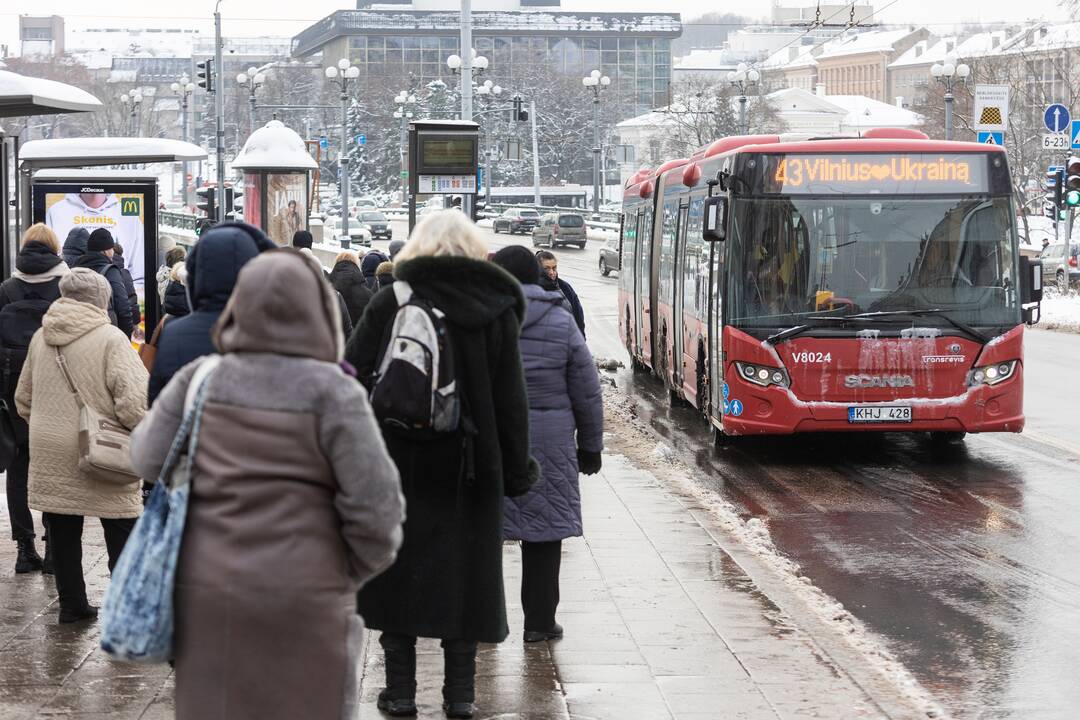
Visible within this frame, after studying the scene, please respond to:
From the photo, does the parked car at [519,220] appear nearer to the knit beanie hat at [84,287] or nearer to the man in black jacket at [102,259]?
the man in black jacket at [102,259]

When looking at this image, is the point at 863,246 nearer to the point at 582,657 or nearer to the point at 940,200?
the point at 940,200

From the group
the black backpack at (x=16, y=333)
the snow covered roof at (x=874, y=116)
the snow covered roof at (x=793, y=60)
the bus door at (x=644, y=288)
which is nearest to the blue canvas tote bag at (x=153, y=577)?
the black backpack at (x=16, y=333)

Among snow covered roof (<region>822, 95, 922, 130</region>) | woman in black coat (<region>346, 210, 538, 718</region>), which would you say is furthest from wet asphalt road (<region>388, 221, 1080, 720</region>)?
snow covered roof (<region>822, 95, 922, 130</region>)

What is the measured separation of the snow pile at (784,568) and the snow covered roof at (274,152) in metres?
13.4

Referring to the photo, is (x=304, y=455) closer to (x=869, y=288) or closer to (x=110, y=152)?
(x=869, y=288)

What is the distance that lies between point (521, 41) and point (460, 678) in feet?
488

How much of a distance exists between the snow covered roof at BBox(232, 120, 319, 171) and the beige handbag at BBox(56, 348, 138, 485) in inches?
828

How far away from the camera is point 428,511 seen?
18.8 feet

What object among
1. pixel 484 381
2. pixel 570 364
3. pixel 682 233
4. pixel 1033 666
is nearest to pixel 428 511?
pixel 484 381

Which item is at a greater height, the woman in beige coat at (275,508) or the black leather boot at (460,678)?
the woman in beige coat at (275,508)

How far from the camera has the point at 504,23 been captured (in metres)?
150

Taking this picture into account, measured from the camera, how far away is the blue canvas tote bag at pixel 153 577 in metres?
4.03

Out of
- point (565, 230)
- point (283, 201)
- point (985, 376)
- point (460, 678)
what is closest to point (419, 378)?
point (460, 678)

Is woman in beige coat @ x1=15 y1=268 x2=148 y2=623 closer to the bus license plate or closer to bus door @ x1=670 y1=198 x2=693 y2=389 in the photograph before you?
the bus license plate
